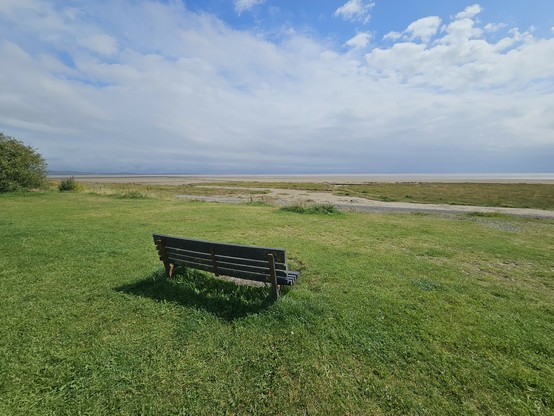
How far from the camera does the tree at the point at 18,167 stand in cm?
2155

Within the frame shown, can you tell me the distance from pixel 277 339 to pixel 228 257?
1509 millimetres

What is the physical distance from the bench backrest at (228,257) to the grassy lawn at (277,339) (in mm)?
467

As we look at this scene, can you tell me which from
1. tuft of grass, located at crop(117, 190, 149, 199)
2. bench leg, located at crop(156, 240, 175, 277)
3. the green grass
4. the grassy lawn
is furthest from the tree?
the green grass

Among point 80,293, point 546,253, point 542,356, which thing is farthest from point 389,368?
point 546,253

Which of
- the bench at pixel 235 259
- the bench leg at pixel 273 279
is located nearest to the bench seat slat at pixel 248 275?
the bench at pixel 235 259

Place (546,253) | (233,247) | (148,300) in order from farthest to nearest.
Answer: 1. (546,253)
2. (148,300)
3. (233,247)

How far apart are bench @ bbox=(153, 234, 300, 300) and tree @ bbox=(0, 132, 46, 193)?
2578 cm

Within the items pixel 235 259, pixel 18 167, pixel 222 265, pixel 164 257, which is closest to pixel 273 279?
pixel 235 259

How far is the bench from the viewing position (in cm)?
420

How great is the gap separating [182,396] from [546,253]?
11.5m

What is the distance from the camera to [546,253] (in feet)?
28.6

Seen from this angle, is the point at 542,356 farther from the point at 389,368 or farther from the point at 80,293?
the point at 80,293

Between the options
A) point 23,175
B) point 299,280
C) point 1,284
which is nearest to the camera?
point 1,284

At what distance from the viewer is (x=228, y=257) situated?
4.45 m
